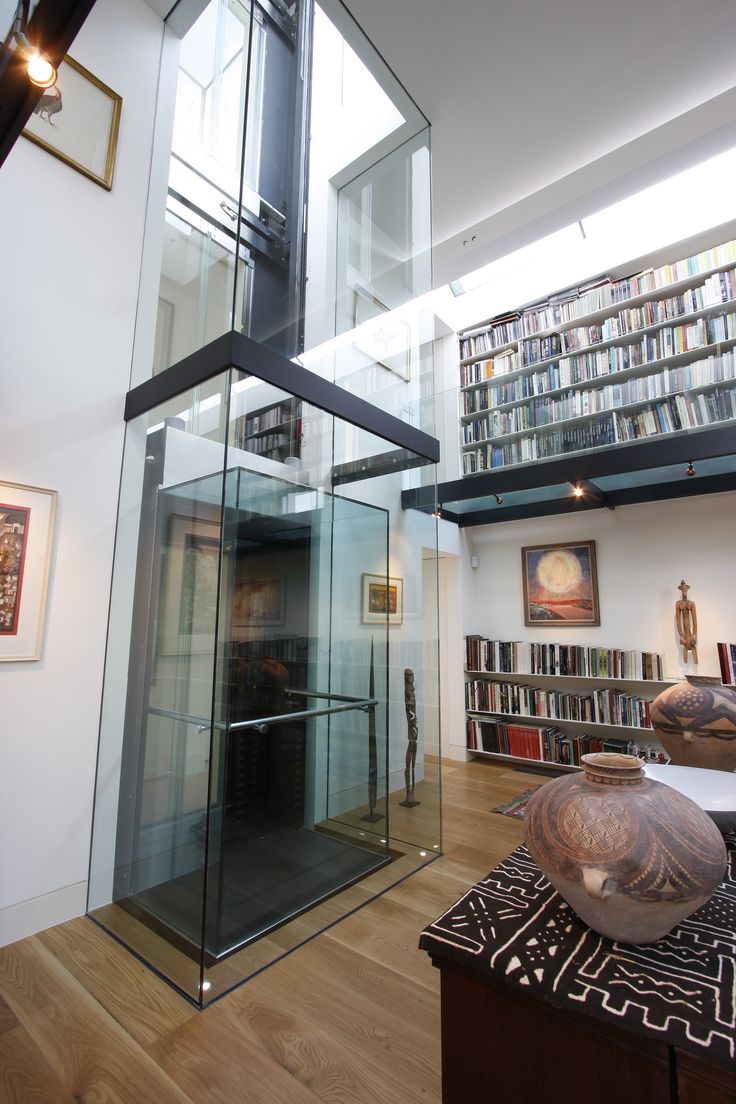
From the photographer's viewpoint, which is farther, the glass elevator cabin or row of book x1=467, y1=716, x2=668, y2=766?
row of book x1=467, y1=716, x2=668, y2=766

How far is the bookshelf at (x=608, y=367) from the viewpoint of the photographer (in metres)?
3.84

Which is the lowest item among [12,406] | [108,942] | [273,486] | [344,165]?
[108,942]

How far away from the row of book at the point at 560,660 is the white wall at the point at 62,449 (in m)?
3.64

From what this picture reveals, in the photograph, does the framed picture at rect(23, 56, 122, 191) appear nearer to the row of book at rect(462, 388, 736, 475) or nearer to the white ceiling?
the white ceiling

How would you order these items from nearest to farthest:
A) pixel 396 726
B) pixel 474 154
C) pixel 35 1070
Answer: pixel 35 1070
pixel 396 726
pixel 474 154

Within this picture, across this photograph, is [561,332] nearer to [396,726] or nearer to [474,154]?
[474,154]

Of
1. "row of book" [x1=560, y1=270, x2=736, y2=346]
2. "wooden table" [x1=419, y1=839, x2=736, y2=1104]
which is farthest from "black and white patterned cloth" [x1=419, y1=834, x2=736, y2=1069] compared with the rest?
"row of book" [x1=560, y1=270, x2=736, y2=346]

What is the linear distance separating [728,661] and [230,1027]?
392cm

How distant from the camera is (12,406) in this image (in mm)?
2232

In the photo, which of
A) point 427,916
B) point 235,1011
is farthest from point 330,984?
point 427,916

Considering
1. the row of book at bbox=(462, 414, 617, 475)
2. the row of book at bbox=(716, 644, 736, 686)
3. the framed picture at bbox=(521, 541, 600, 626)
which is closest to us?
the row of book at bbox=(716, 644, 736, 686)

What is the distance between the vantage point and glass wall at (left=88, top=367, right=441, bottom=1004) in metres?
2.03

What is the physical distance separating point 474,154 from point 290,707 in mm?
3981

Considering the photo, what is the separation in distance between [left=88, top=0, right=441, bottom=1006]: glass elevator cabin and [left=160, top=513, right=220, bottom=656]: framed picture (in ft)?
0.05
